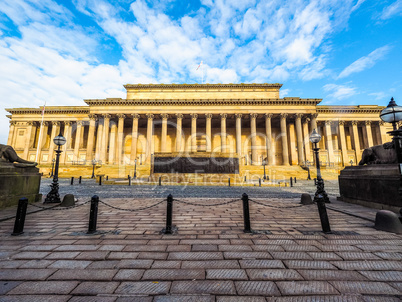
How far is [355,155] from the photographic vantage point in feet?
127

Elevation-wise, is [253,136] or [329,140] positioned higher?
[253,136]

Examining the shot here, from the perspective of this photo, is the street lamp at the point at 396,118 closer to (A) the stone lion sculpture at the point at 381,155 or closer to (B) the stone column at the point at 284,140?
(A) the stone lion sculpture at the point at 381,155

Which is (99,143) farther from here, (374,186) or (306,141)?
(306,141)

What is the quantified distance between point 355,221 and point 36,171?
471 inches

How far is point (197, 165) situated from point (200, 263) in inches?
761

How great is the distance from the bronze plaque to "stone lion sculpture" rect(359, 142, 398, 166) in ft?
48.2

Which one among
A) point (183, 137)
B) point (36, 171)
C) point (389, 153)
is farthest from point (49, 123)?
point (389, 153)

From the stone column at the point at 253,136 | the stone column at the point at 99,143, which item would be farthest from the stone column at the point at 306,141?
the stone column at the point at 99,143

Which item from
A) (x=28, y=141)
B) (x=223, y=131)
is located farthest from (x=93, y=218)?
(x=28, y=141)

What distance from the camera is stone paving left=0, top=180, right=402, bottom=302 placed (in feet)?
7.23

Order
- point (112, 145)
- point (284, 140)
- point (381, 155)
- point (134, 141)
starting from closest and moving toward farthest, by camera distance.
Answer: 1. point (381, 155)
2. point (284, 140)
3. point (134, 141)
4. point (112, 145)

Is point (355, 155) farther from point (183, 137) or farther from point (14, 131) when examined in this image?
point (14, 131)

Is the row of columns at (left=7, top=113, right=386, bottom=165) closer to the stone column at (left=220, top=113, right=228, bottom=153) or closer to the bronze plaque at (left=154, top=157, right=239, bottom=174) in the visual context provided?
the stone column at (left=220, top=113, right=228, bottom=153)

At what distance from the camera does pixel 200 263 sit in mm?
2934
